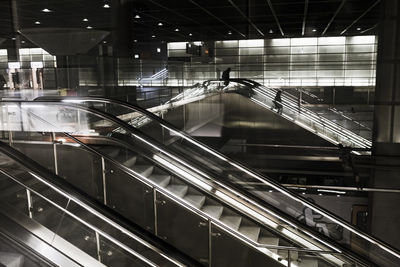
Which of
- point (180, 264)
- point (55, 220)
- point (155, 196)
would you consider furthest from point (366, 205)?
point (55, 220)

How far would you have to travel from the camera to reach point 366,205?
7.34 metres

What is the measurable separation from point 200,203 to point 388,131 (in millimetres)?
4682

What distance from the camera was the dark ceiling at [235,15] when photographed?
8.87 metres

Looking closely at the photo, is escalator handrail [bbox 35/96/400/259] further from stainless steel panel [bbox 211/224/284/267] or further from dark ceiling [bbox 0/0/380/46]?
dark ceiling [bbox 0/0/380/46]

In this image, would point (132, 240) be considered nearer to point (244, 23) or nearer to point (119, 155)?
point (119, 155)

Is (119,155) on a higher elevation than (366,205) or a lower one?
higher

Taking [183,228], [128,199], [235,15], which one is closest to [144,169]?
[128,199]

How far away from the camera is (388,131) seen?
754 cm

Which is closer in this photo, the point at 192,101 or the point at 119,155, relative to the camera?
the point at 119,155

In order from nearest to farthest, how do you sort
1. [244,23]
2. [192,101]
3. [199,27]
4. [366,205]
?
[366,205]
[192,101]
[244,23]
[199,27]

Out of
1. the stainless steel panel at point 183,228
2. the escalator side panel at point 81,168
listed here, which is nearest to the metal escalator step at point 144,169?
the escalator side panel at point 81,168

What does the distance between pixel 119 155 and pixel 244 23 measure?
19.8ft

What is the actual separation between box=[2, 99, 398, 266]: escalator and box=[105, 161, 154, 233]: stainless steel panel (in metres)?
0.01

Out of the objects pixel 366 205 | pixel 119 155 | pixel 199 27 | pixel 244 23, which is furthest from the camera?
pixel 199 27
